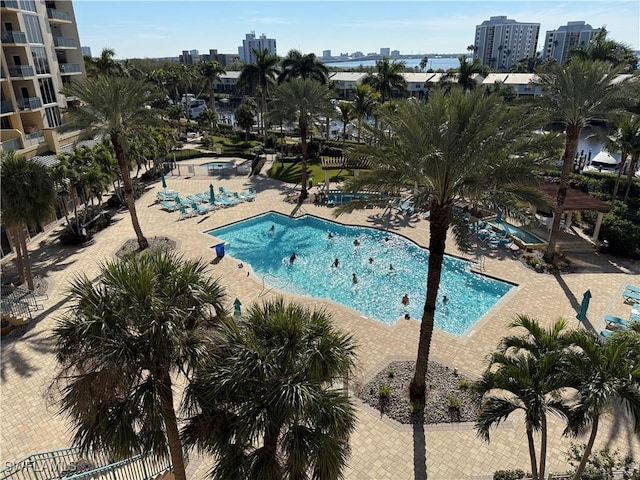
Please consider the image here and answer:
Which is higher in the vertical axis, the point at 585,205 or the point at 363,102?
the point at 363,102

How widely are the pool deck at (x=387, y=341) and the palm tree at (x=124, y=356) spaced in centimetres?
385

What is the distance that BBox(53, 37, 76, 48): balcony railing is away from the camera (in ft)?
119

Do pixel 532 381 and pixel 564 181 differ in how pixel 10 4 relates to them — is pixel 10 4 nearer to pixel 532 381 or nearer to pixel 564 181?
pixel 564 181

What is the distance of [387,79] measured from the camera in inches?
1991

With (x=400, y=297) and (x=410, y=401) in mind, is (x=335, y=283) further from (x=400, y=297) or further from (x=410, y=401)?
(x=410, y=401)

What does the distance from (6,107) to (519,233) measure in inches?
1389

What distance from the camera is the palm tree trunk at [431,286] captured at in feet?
40.2

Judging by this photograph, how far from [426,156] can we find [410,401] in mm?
8056

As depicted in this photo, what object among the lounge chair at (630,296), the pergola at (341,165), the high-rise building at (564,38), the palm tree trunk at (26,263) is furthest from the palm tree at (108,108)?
the high-rise building at (564,38)

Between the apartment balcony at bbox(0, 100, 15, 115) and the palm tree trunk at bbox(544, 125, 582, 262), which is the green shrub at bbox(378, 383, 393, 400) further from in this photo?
the apartment balcony at bbox(0, 100, 15, 115)

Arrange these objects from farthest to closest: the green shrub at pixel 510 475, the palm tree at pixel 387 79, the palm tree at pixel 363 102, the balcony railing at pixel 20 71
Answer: the palm tree at pixel 387 79 → the palm tree at pixel 363 102 → the balcony railing at pixel 20 71 → the green shrub at pixel 510 475

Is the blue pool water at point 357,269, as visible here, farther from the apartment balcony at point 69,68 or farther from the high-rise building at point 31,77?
the apartment balcony at point 69,68

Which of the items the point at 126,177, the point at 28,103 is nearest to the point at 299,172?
the point at 126,177

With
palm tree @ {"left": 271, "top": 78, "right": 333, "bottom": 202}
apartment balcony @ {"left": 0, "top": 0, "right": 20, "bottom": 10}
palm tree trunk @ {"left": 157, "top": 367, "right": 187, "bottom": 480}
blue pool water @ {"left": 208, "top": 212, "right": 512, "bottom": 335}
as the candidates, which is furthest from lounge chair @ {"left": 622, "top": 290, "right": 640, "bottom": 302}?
apartment balcony @ {"left": 0, "top": 0, "right": 20, "bottom": 10}
